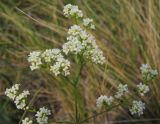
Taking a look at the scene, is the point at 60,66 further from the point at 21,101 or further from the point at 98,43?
the point at 98,43

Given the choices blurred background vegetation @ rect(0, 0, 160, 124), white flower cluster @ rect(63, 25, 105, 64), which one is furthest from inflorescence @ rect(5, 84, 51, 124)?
blurred background vegetation @ rect(0, 0, 160, 124)

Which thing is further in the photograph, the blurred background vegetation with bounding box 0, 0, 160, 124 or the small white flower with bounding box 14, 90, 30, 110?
the blurred background vegetation with bounding box 0, 0, 160, 124

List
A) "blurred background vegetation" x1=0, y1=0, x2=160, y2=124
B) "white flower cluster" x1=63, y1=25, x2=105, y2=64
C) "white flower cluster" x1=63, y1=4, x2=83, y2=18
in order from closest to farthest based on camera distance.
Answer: "white flower cluster" x1=63, y1=25, x2=105, y2=64 → "white flower cluster" x1=63, y1=4, x2=83, y2=18 → "blurred background vegetation" x1=0, y1=0, x2=160, y2=124

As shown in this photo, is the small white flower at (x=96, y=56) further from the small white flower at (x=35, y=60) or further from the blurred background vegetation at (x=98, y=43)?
the blurred background vegetation at (x=98, y=43)

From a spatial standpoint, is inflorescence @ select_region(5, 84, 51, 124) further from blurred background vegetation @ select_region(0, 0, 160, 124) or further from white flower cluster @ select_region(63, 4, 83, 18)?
blurred background vegetation @ select_region(0, 0, 160, 124)

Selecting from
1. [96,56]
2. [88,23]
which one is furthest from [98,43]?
[96,56]

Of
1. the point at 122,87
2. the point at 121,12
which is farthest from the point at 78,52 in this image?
the point at 121,12

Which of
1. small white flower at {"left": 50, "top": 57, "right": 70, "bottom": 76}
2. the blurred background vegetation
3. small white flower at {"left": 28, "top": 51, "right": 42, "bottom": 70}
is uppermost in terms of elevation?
the blurred background vegetation

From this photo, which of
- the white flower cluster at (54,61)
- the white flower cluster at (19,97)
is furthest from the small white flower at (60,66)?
the white flower cluster at (19,97)
